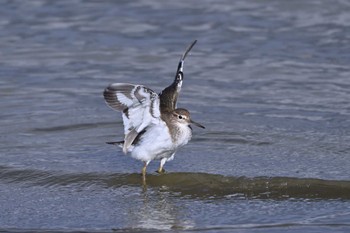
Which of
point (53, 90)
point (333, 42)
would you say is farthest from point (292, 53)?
point (53, 90)

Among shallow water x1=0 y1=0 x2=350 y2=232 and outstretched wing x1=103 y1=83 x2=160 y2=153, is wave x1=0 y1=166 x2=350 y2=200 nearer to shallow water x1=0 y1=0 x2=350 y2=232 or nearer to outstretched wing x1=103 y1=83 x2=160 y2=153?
shallow water x1=0 y1=0 x2=350 y2=232


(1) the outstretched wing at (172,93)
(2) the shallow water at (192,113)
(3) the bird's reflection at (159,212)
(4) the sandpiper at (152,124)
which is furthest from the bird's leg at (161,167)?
(1) the outstretched wing at (172,93)

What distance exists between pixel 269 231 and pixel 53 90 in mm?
6350

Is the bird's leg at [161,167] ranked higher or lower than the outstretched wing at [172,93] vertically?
lower

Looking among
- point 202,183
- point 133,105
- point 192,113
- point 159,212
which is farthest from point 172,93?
point 192,113

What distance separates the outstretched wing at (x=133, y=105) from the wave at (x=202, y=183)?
0.53 meters

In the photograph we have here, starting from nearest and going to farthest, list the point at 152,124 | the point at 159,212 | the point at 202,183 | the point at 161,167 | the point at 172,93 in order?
the point at 159,212 < the point at 202,183 < the point at 152,124 < the point at 172,93 < the point at 161,167

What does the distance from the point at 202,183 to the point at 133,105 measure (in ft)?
3.99

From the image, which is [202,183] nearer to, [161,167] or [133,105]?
[161,167]

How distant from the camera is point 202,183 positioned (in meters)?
10.6

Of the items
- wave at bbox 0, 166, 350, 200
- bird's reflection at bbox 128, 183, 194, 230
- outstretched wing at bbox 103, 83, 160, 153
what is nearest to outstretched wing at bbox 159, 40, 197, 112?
outstretched wing at bbox 103, 83, 160, 153

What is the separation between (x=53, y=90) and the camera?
14.4 metres

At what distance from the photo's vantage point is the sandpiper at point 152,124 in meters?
10.3

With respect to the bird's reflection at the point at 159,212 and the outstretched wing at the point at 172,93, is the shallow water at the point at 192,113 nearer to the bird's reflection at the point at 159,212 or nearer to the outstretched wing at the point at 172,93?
the bird's reflection at the point at 159,212
